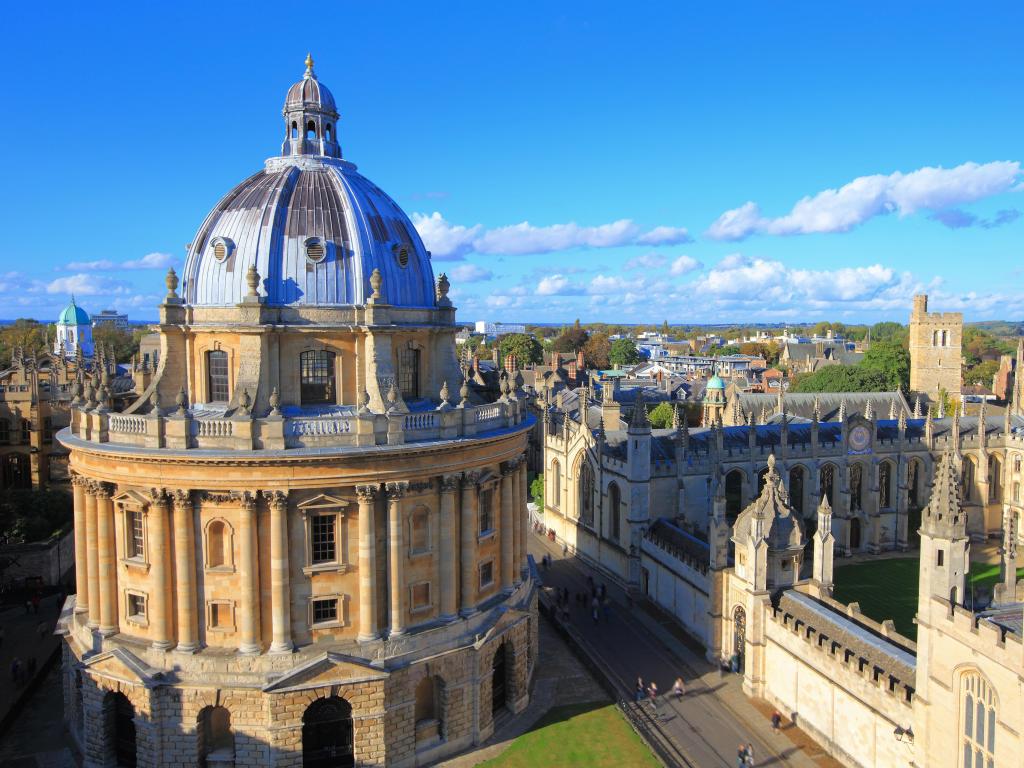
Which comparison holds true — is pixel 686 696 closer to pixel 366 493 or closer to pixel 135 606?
pixel 366 493

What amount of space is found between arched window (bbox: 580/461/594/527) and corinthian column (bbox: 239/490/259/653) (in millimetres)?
30840

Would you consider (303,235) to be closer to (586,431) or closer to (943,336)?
(586,431)

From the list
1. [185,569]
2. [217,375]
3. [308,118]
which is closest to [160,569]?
[185,569]

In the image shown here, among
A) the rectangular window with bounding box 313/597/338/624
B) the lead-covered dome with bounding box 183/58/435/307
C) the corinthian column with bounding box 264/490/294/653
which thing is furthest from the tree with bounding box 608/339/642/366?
the corinthian column with bounding box 264/490/294/653

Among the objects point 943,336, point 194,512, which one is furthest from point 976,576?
point 943,336

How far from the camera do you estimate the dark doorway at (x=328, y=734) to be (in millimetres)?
28812

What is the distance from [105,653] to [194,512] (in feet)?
20.9

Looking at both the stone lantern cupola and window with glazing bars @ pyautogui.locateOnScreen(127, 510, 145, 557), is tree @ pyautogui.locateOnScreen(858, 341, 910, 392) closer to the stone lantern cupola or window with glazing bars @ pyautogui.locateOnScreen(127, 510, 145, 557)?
the stone lantern cupola

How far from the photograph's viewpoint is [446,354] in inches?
1364

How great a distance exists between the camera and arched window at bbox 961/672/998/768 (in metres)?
22.8

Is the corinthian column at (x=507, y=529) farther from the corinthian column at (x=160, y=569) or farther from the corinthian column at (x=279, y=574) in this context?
the corinthian column at (x=160, y=569)

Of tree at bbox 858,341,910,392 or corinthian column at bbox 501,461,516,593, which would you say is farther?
tree at bbox 858,341,910,392

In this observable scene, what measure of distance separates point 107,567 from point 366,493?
1060 centimetres

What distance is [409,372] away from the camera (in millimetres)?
33406
